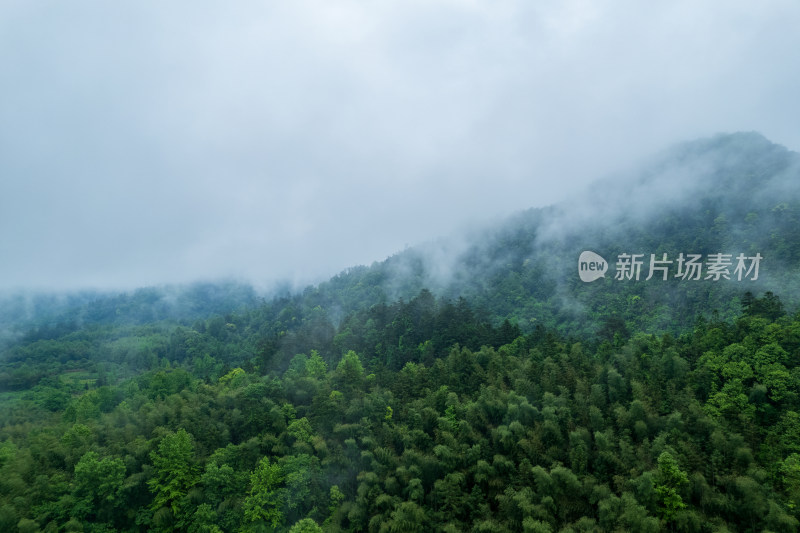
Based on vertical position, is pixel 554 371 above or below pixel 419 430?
above

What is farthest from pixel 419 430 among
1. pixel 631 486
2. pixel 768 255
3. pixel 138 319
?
pixel 138 319

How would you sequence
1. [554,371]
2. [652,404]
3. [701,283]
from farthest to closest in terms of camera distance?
[701,283] → [554,371] → [652,404]

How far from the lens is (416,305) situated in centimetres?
4669

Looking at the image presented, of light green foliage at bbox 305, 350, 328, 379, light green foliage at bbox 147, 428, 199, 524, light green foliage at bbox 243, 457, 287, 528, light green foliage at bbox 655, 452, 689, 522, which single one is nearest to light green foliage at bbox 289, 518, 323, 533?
light green foliage at bbox 243, 457, 287, 528

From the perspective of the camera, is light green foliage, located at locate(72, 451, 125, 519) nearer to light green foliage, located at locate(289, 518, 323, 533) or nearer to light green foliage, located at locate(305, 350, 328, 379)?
light green foliage, located at locate(289, 518, 323, 533)

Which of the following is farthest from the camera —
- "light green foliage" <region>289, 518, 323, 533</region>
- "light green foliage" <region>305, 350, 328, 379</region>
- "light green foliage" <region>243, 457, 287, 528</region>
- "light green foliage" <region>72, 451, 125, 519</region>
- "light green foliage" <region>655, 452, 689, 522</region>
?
"light green foliage" <region>305, 350, 328, 379</region>

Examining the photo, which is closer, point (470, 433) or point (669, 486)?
point (669, 486)

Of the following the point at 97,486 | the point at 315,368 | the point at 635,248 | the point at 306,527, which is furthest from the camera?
the point at 635,248

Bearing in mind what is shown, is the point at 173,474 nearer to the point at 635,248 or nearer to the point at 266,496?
the point at 266,496

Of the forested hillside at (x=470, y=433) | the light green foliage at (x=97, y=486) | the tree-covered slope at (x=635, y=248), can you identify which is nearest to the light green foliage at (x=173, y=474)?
the forested hillside at (x=470, y=433)

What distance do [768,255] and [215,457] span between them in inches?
1926

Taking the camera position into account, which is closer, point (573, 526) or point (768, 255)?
point (573, 526)

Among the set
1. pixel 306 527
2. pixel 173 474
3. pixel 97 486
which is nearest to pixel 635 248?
pixel 306 527

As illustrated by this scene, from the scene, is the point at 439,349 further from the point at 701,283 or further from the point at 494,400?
the point at 701,283
